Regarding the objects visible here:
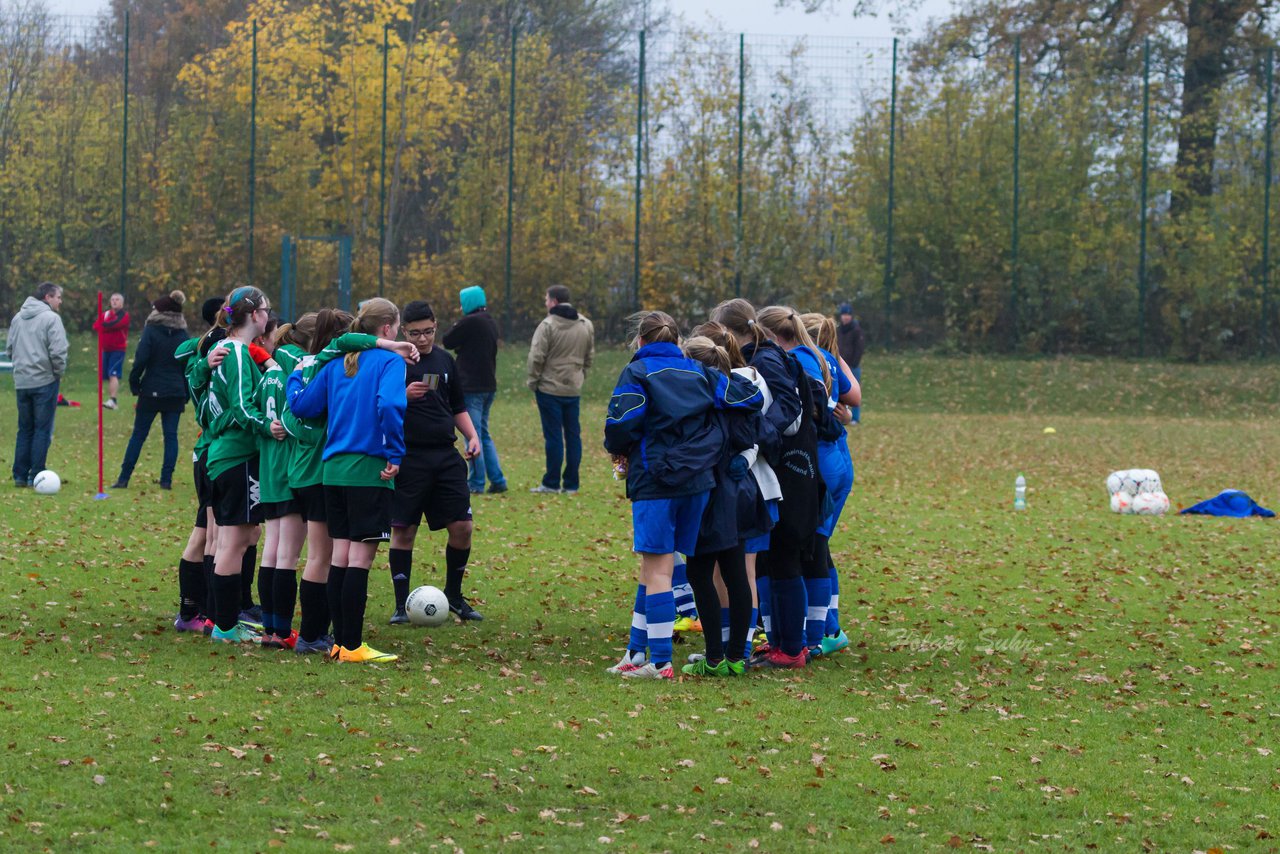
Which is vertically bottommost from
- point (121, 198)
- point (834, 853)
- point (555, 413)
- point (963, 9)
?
point (834, 853)

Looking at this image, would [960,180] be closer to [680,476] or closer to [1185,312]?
[1185,312]

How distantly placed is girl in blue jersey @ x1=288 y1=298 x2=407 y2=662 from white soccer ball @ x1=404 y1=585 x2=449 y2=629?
104cm

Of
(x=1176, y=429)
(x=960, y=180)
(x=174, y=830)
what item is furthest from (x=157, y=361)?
(x=960, y=180)

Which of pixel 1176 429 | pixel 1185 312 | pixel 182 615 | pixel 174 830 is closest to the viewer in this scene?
pixel 174 830

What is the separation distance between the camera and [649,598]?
7.14 m

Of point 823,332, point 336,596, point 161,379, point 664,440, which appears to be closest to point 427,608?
point 336,596

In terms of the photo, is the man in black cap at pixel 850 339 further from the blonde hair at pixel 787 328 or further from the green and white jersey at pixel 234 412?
the green and white jersey at pixel 234 412

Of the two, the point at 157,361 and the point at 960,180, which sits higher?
the point at 960,180

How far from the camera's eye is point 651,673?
717 cm

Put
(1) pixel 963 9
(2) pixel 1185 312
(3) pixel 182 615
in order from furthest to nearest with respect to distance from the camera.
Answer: (1) pixel 963 9
(2) pixel 1185 312
(3) pixel 182 615

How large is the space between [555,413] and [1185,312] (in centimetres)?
2083

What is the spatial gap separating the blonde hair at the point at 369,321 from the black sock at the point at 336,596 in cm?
95

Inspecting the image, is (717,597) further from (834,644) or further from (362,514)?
(362,514)

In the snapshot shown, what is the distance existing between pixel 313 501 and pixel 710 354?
6.59 feet
